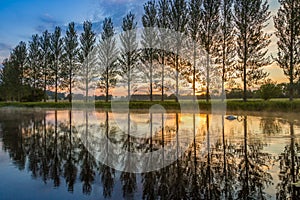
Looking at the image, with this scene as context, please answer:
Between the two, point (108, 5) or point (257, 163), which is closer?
point (257, 163)

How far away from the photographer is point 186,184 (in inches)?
204

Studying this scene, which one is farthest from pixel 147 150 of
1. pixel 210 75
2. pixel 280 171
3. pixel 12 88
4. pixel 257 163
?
pixel 12 88

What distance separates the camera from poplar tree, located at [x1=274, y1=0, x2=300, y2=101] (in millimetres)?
25438

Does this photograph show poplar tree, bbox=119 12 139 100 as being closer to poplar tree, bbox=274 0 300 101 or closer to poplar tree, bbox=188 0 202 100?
poplar tree, bbox=188 0 202 100

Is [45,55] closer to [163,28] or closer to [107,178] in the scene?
[163,28]

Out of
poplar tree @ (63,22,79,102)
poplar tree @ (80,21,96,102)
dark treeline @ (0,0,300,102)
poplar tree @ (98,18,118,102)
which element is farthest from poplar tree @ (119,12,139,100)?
poplar tree @ (63,22,79,102)

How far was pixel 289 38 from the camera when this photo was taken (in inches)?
1019

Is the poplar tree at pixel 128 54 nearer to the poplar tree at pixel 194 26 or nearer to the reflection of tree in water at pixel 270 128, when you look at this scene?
the poplar tree at pixel 194 26

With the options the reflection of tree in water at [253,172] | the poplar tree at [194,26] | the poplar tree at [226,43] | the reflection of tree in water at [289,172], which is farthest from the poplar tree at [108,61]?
the reflection of tree in water at [289,172]

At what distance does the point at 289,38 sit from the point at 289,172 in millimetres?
23542

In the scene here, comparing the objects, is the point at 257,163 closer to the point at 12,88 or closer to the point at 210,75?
the point at 210,75

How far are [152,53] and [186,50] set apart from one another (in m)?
4.87

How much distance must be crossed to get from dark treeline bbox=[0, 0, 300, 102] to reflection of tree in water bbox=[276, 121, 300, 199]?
19.1m

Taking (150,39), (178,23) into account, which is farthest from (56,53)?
(178,23)
